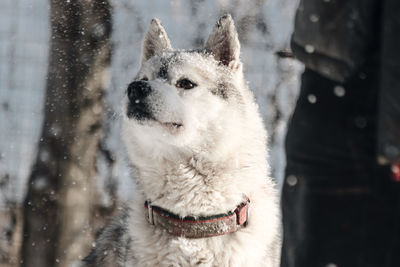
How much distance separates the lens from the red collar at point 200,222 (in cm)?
258

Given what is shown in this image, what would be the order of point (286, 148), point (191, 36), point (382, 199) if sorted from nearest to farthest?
point (382, 199) → point (286, 148) → point (191, 36)

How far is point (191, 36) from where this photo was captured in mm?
5941

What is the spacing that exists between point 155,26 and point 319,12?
205cm

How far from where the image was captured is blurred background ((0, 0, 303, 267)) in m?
5.20

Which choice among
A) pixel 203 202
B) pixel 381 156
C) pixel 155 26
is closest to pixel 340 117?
pixel 381 156

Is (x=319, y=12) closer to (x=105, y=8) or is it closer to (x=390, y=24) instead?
(x=390, y=24)

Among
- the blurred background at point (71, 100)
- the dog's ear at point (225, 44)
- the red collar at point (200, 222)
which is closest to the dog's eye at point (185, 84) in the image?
the dog's ear at point (225, 44)

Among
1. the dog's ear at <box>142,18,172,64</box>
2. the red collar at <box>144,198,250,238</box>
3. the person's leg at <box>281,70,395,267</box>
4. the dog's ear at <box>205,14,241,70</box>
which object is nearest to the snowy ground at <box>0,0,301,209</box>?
the dog's ear at <box>142,18,172,64</box>

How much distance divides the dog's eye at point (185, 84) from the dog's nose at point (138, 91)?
244 mm

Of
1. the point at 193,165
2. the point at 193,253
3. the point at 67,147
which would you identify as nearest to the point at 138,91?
the point at 193,165

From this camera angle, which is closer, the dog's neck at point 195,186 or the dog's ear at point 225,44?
the dog's neck at point 195,186

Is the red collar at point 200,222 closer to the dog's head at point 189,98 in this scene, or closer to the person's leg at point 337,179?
the dog's head at point 189,98

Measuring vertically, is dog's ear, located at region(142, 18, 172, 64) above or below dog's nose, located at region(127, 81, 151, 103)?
above

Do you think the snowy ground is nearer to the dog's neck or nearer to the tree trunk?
the tree trunk
